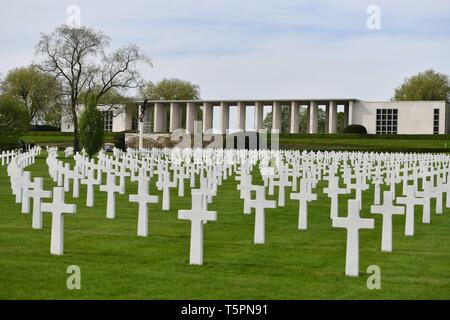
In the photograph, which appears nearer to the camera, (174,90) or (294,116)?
(294,116)

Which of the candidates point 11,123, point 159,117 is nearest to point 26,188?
point 11,123

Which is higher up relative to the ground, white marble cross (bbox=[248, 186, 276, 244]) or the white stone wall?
the white stone wall

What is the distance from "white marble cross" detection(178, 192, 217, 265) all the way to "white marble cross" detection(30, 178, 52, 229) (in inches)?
115

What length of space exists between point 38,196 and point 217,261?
3.52 metres

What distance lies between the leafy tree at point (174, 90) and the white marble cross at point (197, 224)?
84134 millimetres

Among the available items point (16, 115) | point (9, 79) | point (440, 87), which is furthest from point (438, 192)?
point (440, 87)

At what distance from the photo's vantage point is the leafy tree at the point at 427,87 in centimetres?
8625

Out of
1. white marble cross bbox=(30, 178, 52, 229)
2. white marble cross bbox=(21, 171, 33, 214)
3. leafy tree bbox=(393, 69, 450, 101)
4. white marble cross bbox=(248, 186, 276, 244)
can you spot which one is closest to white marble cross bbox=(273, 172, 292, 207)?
white marble cross bbox=(248, 186, 276, 244)

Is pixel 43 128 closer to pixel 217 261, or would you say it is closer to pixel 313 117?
pixel 313 117

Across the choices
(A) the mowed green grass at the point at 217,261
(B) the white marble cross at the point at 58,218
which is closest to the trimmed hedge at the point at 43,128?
(A) the mowed green grass at the point at 217,261

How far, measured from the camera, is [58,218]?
9594 mm

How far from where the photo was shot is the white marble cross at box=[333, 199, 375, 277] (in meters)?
8.34

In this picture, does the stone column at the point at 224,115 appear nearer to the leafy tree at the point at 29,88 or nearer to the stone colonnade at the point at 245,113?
the stone colonnade at the point at 245,113

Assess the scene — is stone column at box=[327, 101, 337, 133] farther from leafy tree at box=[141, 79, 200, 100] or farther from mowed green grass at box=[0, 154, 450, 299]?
mowed green grass at box=[0, 154, 450, 299]
